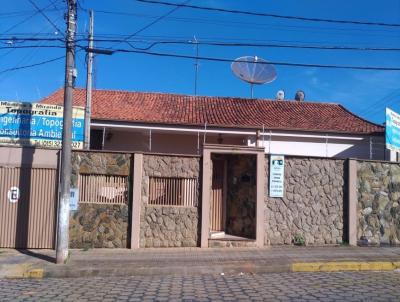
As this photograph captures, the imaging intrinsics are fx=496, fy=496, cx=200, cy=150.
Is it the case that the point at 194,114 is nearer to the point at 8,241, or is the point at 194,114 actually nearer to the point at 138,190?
the point at 138,190

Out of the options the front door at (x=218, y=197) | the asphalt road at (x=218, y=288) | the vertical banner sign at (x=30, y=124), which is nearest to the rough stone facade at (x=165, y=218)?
the front door at (x=218, y=197)

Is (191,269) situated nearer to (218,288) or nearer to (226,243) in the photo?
(218,288)

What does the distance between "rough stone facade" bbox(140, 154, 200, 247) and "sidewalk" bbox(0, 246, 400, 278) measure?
1.28 ft

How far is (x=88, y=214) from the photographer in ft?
46.1

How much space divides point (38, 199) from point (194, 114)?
9.51 meters

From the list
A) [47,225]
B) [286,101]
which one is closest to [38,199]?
[47,225]

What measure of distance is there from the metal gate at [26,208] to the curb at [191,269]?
87.9 inches

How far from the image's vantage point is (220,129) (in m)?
19.8

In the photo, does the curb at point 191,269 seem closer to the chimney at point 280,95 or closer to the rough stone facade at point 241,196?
the rough stone facade at point 241,196

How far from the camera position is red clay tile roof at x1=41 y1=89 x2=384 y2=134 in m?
20.6

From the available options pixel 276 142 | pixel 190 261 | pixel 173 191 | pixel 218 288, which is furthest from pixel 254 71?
pixel 218 288

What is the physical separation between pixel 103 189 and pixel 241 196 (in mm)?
4154

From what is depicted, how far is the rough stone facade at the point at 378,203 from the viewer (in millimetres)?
15098

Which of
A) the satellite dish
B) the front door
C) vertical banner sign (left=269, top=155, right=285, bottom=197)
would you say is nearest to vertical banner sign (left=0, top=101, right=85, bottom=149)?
the front door
